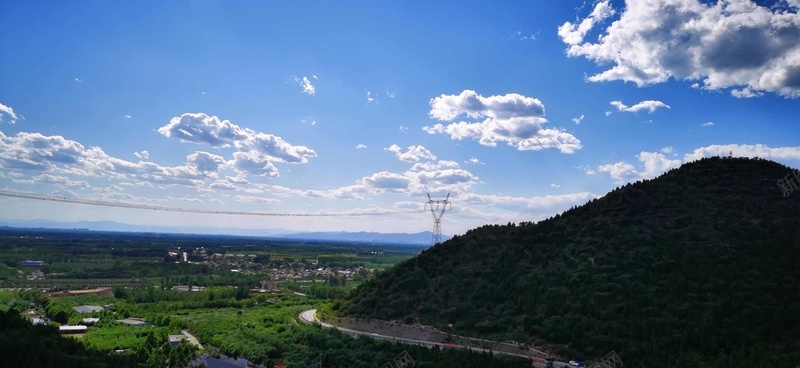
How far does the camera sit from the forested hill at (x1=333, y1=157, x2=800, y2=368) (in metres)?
39.8

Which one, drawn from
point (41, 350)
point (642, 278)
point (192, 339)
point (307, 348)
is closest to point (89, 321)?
point (192, 339)

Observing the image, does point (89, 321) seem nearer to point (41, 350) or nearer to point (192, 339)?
point (192, 339)

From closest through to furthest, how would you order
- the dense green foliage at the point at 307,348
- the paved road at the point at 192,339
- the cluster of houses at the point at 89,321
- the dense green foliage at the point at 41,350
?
1. the dense green foliage at the point at 41,350
2. the dense green foliage at the point at 307,348
3. the paved road at the point at 192,339
4. the cluster of houses at the point at 89,321

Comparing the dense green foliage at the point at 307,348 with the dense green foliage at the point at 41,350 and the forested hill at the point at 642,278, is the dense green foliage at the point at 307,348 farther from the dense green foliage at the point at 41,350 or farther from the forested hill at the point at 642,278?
the dense green foliage at the point at 41,350

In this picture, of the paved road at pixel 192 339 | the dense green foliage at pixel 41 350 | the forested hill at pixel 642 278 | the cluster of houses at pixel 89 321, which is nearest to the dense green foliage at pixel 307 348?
the paved road at pixel 192 339

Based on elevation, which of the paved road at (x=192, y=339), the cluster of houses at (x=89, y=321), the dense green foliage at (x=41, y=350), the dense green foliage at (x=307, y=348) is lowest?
the paved road at (x=192, y=339)

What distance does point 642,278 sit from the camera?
48750 millimetres

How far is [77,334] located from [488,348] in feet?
154

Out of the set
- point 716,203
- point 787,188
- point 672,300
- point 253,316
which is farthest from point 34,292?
point 787,188

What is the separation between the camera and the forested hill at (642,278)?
39.8m

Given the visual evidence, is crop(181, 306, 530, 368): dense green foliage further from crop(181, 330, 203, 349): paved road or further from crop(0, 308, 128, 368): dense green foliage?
crop(0, 308, 128, 368): dense green foliage

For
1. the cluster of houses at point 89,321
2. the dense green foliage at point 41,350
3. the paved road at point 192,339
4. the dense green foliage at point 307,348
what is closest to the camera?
the dense green foliage at point 41,350

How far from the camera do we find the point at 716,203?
6006 centimetres

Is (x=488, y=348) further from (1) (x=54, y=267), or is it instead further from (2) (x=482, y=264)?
(1) (x=54, y=267)
